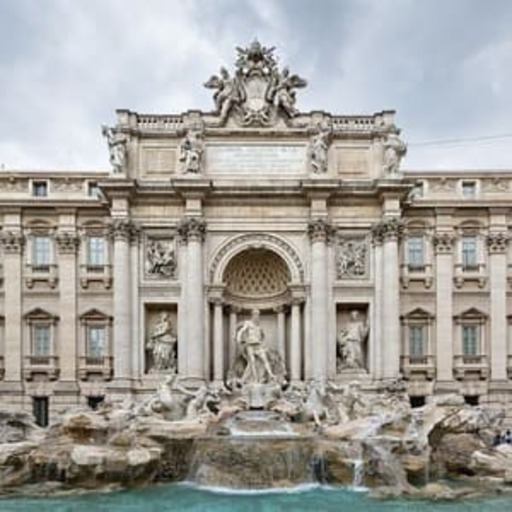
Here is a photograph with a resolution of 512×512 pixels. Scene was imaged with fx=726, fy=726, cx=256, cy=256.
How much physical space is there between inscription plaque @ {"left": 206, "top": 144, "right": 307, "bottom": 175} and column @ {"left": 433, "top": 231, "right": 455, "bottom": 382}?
642cm

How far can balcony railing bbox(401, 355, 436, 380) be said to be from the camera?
2842 centimetres

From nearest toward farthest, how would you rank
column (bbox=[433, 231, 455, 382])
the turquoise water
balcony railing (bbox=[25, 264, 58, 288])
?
the turquoise water
column (bbox=[433, 231, 455, 382])
balcony railing (bbox=[25, 264, 58, 288])

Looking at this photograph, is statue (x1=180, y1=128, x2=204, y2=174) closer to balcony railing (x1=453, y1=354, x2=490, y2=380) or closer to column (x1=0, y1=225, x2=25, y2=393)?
column (x1=0, y1=225, x2=25, y2=393)

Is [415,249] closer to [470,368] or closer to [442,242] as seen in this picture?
[442,242]

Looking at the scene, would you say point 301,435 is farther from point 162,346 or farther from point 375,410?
point 162,346

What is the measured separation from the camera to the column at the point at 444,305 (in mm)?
28406

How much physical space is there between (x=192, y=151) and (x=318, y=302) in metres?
7.35

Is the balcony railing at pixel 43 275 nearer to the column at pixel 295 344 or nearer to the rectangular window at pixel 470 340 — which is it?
the column at pixel 295 344

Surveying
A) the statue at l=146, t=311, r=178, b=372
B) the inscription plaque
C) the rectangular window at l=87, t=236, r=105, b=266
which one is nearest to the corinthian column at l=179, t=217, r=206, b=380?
the statue at l=146, t=311, r=178, b=372

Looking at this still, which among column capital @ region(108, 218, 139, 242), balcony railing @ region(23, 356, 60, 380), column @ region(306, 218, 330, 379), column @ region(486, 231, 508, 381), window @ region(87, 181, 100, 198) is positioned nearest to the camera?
column @ region(306, 218, 330, 379)

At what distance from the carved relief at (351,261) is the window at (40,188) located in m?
11.8

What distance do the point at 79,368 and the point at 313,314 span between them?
9347 millimetres

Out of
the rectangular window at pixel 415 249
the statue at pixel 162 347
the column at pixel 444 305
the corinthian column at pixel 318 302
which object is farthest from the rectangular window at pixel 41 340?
the column at pixel 444 305

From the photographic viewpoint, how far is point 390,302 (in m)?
27.0
